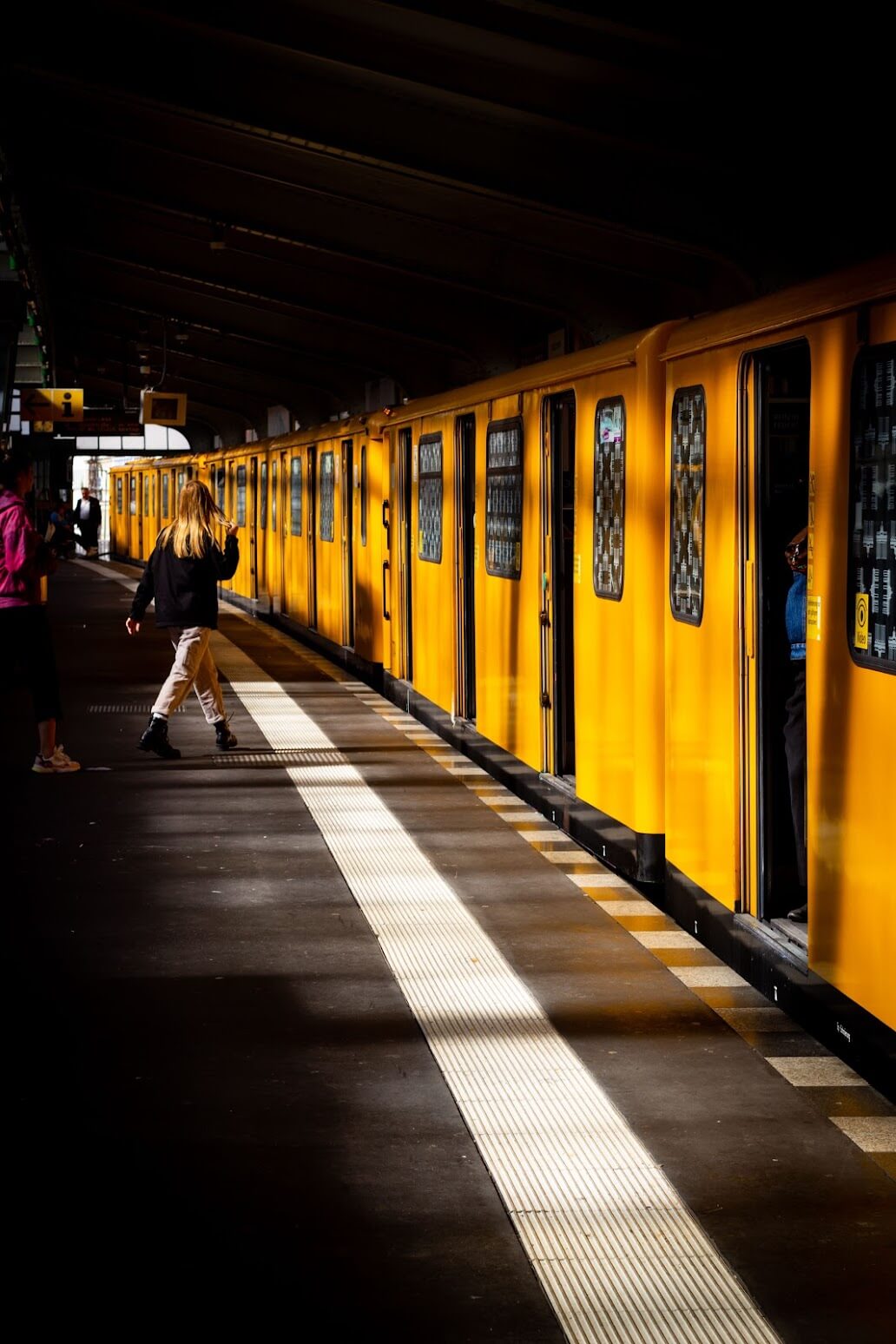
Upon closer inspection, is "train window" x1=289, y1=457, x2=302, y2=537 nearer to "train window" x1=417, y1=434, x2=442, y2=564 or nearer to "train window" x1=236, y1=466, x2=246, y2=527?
"train window" x1=236, y1=466, x2=246, y2=527

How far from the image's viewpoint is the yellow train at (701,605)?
512 cm

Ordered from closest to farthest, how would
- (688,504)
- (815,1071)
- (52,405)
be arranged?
(815,1071) < (688,504) < (52,405)

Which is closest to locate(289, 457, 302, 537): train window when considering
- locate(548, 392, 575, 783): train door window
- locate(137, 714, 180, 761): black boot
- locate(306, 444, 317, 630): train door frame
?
locate(306, 444, 317, 630): train door frame

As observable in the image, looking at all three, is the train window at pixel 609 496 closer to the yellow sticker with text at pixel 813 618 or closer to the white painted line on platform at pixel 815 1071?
the yellow sticker with text at pixel 813 618

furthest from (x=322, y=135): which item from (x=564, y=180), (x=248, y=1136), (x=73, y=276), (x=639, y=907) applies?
(x=73, y=276)

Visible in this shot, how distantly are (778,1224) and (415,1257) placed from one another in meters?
0.80

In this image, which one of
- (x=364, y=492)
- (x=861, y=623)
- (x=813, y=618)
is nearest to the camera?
(x=861, y=623)

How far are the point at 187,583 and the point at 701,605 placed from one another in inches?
208

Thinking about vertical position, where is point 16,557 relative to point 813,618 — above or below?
above

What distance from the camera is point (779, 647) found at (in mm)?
6391

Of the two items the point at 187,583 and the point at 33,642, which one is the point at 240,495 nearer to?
the point at 187,583

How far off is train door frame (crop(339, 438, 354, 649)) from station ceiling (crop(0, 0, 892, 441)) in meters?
1.73

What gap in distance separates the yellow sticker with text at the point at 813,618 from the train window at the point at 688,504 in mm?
1333

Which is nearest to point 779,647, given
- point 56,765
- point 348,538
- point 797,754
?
point 797,754
